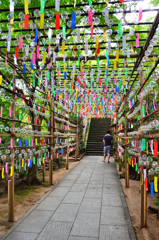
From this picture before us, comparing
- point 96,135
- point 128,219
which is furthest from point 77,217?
point 96,135

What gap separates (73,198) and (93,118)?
53.0ft

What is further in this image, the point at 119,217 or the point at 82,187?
the point at 82,187

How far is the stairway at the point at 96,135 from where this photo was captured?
14.1m

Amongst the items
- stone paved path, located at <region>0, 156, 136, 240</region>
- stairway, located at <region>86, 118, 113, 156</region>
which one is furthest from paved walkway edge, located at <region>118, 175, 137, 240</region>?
stairway, located at <region>86, 118, 113, 156</region>

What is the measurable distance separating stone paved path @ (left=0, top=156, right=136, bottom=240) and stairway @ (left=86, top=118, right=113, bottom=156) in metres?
8.79

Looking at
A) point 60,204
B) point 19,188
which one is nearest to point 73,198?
point 60,204

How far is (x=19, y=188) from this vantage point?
5289 mm

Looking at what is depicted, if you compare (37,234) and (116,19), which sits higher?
(116,19)

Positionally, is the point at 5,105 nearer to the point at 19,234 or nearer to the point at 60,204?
the point at 60,204

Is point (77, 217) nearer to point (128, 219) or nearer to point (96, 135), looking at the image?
point (128, 219)

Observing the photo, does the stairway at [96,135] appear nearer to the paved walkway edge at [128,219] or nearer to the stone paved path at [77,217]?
the stone paved path at [77,217]

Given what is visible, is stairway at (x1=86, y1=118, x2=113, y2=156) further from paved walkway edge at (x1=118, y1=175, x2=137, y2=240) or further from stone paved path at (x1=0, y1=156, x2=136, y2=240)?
paved walkway edge at (x1=118, y1=175, x2=137, y2=240)

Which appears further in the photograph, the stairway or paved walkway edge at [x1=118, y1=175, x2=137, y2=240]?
the stairway

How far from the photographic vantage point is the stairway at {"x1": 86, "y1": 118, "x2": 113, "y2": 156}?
14127 millimetres
